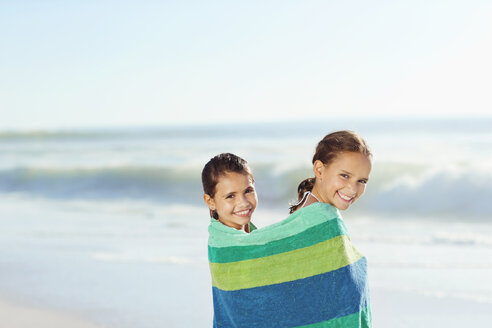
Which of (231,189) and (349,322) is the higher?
(231,189)

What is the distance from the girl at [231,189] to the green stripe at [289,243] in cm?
16

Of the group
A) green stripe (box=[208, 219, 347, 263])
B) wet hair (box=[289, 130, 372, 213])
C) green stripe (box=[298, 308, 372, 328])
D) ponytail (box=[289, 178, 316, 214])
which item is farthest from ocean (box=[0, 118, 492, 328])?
wet hair (box=[289, 130, 372, 213])

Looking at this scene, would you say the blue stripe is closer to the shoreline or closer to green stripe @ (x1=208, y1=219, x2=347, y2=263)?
green stripe @ (x1=208, y1=219, x2=347, y2=263)

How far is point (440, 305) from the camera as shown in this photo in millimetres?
4637

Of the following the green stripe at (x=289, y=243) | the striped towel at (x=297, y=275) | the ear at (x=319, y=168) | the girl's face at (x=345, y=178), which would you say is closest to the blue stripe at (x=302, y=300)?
the striped towel at (x=297, y=275)

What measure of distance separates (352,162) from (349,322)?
0.56 m

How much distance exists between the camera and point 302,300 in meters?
2.43

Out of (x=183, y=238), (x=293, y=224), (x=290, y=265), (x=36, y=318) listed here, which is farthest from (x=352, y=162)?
(x=183, y=238)

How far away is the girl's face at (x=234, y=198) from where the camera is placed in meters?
2.66

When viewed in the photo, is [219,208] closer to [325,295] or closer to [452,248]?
[325,295]

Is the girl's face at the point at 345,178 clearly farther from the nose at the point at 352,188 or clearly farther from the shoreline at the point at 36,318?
the shoreline at the point at 36,318

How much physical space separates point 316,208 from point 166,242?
472 centimetres

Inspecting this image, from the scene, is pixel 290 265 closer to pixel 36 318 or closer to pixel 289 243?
pixel 289 243

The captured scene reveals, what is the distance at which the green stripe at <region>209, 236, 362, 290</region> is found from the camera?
238 cm
